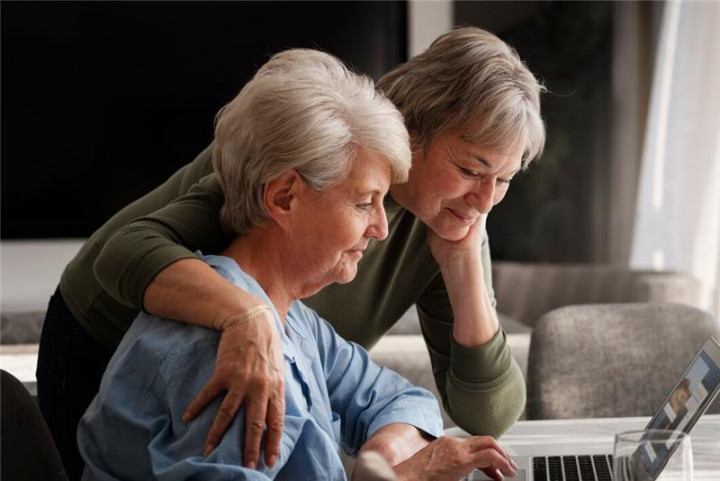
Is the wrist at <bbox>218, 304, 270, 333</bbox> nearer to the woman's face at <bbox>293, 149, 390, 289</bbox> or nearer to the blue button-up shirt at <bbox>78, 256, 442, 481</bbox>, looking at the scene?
the blue button-up shirt at <bbox>78, 256, 442, 481</bbox>

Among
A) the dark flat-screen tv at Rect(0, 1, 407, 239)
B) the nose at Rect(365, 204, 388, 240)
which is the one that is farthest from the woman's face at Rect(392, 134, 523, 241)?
the dark flat-screen tv at Rect(0, 1, 407, 239)

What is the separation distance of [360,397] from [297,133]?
47 centimetres

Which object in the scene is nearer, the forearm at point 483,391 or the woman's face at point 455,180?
the woman's face at point 455,180

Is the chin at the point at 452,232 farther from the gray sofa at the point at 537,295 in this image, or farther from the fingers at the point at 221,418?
the gray sofa at the point at 537,295

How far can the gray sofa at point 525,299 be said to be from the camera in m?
2.84

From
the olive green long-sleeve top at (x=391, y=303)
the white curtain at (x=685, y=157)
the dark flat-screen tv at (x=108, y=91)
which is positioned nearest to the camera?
the olive green long-sleeve top at (x=391, y=303)

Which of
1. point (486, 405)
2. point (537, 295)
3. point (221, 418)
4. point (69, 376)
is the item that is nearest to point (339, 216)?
point (221, 418)

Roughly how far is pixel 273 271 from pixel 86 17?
467 centimetres

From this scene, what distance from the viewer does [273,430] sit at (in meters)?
1.21

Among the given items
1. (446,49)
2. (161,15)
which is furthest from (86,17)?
(446,49)

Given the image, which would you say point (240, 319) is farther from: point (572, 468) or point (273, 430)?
point (572, 468)

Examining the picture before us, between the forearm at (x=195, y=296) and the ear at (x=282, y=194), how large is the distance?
0.35 ft

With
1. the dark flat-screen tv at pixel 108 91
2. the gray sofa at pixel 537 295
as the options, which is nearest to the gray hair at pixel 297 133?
the gray sofa at pixel 537 295

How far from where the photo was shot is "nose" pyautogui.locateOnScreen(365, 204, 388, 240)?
4.58ft
